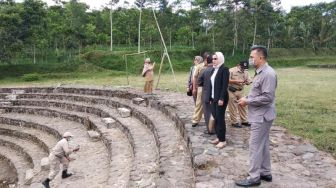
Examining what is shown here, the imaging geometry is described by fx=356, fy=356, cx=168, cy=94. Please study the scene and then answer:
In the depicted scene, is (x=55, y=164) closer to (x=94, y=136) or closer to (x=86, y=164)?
(x=86, y=164)

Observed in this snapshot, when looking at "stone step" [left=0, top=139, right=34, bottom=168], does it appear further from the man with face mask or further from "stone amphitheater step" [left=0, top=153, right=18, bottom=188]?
the man with face mask

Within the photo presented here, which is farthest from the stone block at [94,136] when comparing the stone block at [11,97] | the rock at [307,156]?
the stone block at [11,97]

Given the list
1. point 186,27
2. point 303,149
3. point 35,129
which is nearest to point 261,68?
point 303,149

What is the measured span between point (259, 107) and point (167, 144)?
109 inches

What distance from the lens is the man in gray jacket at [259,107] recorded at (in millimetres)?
4062

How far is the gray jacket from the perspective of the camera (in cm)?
405

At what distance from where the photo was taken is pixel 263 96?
4.06m

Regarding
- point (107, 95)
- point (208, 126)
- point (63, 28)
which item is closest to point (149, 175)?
point (208, 126)

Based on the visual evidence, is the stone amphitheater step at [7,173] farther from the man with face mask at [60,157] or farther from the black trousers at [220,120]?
the black trousers at [220,120]

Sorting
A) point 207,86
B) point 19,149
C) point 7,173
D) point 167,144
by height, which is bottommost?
point 7,173

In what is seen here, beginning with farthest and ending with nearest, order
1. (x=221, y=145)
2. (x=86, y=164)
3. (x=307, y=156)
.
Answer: (x=86, y=164), (x=221, y=145), (x=307, y=156)

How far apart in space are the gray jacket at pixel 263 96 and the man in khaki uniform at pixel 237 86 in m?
2.84

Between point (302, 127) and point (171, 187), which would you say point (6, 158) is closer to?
point (171, 187)

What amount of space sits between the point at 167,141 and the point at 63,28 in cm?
2690
